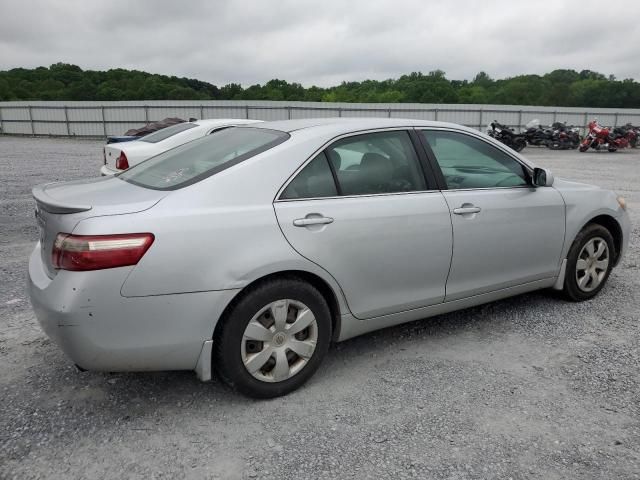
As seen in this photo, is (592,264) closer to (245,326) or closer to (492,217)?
(492,217)

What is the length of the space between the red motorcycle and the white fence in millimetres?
7059

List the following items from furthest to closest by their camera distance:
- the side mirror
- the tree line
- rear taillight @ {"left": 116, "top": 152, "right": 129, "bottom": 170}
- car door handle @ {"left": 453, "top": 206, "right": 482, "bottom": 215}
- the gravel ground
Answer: the tree line < rear taillight @ {"left": 116, "top": 152, "right": 129, "bottom": 170} < the side mirror < car door handle @ {"left": 453, "top": 206, "right": 482, "bottom": 215} < the gravel ground

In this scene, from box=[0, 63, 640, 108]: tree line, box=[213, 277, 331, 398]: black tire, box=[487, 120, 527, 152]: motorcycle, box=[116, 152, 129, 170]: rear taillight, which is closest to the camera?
box=[213, 277, 331, 398]: black tire

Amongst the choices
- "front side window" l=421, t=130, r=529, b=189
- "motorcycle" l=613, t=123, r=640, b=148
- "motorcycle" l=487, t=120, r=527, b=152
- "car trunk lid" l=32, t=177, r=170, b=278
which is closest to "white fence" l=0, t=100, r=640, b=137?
"motorcycle" l=613, t=123, r=640, b=148

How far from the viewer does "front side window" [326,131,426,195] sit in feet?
10.3

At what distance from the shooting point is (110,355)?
2475 millimetres

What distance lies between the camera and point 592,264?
14.3ft

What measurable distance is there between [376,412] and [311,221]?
1.07m

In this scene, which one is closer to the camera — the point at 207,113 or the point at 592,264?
the point at 592,264

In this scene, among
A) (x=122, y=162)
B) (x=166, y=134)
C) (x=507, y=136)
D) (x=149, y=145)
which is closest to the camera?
(x=122, y=162)

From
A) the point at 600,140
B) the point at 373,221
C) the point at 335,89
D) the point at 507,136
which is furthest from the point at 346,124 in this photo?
the point at 335,89

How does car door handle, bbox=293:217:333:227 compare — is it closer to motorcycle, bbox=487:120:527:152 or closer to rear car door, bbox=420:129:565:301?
rear car door, bbox=420:129:565:301

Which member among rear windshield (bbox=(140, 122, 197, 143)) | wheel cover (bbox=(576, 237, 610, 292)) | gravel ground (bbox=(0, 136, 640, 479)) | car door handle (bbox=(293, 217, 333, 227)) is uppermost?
rear windshield (bbox=(140, 122, 197, 143))

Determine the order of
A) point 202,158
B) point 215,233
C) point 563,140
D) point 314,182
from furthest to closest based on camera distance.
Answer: point 563,140, point 202,158, point 314,182, point 215,233
